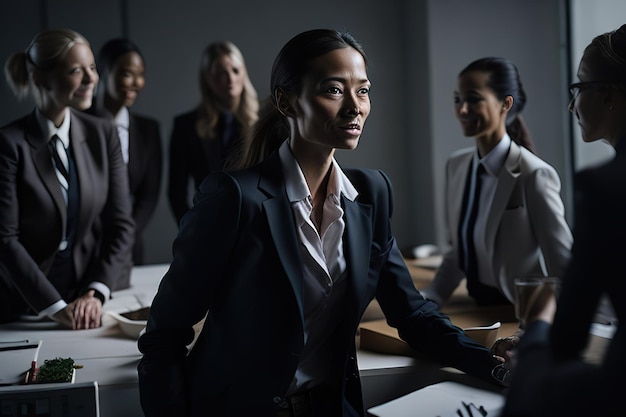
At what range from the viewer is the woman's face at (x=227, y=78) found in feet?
11.4

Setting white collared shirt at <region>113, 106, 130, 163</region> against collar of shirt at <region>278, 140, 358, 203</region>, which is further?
white collared shirt at <region>113, 106, 130, 163</region>

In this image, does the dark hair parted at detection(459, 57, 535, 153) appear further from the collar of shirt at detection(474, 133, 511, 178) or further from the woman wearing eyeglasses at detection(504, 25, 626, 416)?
the woman wearing eyeglasses at detection(504, 25, 626, 416)

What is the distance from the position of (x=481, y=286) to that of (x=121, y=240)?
1.19 metres

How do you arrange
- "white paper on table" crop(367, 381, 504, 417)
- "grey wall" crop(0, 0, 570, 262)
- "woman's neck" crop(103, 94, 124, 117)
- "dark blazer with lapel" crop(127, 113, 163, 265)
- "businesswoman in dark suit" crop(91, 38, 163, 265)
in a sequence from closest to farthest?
"white paper on table" crop(367, 381, 504, 417) < "dark blazer with lapel" crop(127, 113, 163, 265) < "businesswoman in dark suit" crop(91, 38, 163, 265) < "woman's neck" crop(103, 94, 124, 117) < "grey wall" crop(0, 0, 570, 262)

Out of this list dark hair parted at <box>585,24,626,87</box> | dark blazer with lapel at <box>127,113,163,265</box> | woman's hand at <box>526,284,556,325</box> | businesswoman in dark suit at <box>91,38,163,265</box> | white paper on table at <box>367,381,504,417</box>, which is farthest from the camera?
businesswoman in dark suit at <box>91,38,163,265</box>

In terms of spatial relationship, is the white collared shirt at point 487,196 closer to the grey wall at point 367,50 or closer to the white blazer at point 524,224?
the white blazer at point 524,224

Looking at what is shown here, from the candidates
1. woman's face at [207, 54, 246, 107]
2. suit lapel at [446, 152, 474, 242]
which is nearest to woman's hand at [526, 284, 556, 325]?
suit lapel at [446, 152, 474, 242]

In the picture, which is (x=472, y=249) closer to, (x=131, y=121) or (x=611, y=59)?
(x=611, y=59)

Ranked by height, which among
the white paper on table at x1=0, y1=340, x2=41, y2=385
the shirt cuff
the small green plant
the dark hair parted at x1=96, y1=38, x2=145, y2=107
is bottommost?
the white paper on table at x1=0, y1=340, x2=41, y2=385

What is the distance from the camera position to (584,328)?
0.78 metres

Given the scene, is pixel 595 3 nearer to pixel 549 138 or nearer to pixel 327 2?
pixel 549 138

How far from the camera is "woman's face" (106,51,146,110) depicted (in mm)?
3379

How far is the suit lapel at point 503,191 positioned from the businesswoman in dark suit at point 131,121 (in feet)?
5.40

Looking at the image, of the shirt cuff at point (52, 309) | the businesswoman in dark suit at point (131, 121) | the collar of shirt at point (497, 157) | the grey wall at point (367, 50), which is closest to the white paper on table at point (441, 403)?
the collar of shirt at point (497, 157)
